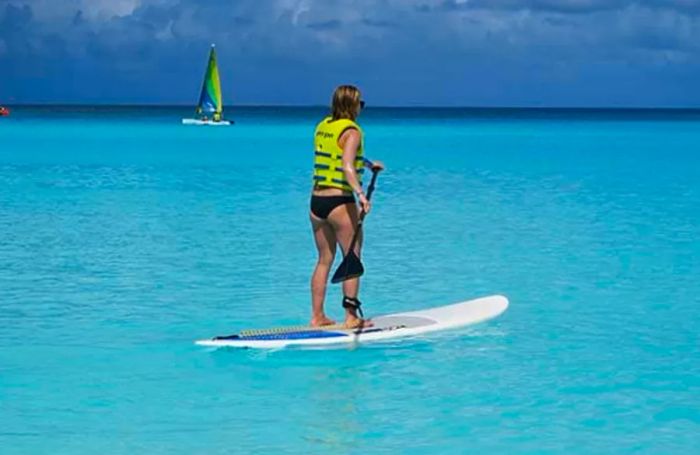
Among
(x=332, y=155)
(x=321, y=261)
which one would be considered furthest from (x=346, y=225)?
(x=332, y=155)

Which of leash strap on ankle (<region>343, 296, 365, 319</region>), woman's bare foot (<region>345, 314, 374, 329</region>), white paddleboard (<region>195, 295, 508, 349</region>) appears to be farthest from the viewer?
woman's bare foot (<region>345, 314, 374, 329</region>)

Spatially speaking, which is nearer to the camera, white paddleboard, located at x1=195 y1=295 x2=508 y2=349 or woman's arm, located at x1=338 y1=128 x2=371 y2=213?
woman's arm, located at x1=338 y1=128 x2=371 y2=213

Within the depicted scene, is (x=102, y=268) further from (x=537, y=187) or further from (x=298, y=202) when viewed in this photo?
(x=537, y=187)

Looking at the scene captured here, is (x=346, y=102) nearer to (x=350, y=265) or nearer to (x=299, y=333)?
(x=350, y=265)

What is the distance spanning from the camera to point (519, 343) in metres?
9.62

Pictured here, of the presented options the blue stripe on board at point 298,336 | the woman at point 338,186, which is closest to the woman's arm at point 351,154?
the woman at point 338,186

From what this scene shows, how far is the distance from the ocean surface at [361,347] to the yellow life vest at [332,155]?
1.25 m

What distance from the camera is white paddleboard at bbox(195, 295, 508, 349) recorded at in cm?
916

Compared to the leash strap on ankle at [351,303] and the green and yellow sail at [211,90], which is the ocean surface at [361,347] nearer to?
the leash strap on ankle at [351,303]

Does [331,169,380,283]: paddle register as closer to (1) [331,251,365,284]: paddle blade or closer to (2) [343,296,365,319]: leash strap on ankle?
(1) [331,251,365,284]: paddle blade

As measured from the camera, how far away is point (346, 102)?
8.70 meters

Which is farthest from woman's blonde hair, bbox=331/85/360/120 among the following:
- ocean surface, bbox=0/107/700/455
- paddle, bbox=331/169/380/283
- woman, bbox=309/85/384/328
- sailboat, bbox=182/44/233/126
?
sailboat, bbox=182/44/233/126

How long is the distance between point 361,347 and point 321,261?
27.5 inches

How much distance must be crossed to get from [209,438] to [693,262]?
9067 mm
